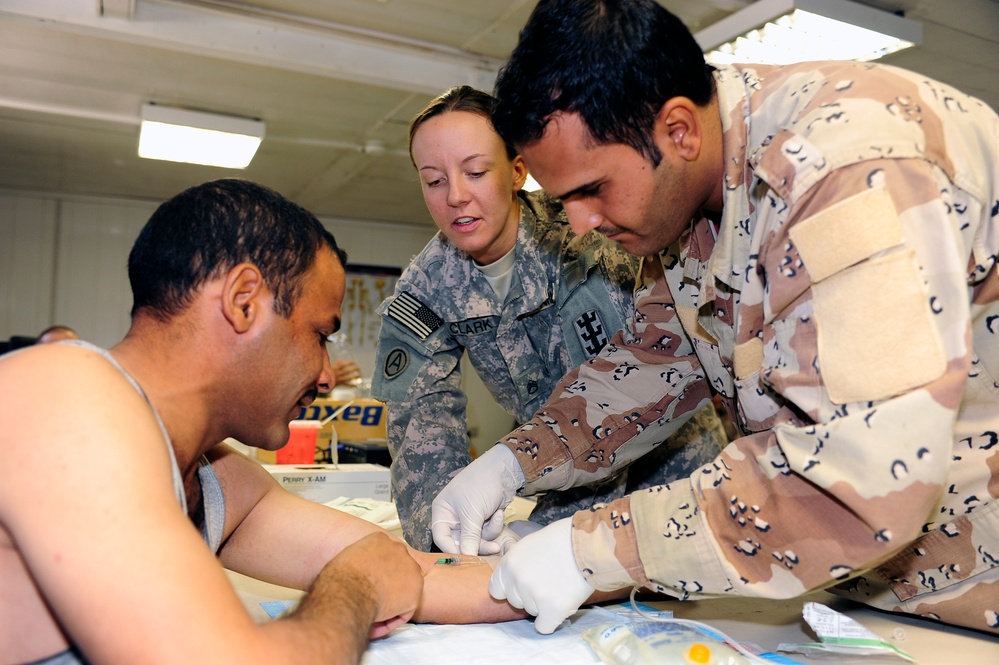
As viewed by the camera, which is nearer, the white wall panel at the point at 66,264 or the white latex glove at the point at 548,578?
the white latex glove at the point at 548,578

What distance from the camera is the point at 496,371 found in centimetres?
249

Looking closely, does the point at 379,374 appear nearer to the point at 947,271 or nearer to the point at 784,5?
the point at 947,271

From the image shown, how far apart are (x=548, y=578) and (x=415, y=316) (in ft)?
4.07

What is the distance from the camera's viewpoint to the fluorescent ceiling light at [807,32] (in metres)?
3.48

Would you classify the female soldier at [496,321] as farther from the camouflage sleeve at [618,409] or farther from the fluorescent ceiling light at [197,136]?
the fluorescent ceiling light at [197,136]

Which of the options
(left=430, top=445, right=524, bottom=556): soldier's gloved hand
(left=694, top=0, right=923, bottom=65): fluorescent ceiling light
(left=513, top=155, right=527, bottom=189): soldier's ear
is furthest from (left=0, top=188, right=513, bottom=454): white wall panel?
(left=430, top=445, right=524, bottom=556): soldier's gloved hand

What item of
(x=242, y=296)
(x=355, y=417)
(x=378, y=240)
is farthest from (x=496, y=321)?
(x=378, y=240)

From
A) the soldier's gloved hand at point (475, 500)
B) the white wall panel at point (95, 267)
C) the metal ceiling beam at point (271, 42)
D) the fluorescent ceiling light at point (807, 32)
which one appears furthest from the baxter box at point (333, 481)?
the white wall panel at point (95, 267)

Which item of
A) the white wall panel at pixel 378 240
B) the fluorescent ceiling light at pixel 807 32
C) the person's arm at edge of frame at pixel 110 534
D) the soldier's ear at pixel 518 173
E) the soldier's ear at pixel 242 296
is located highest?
the fluorescent ceiling light at pixel 807 32

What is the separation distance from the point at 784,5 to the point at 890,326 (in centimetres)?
286

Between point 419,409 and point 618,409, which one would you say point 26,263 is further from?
point 618,409

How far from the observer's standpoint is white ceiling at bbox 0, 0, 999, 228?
155 inches

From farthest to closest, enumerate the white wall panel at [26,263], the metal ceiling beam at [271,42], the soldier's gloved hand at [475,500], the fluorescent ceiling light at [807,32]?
the white wall panel at [26,263] → the metal ceiling beam at [271,42] → the fluorescent ceiling light at [807,32] → the soldier's gloved hand at [475,500]

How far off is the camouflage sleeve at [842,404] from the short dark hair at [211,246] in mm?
719
